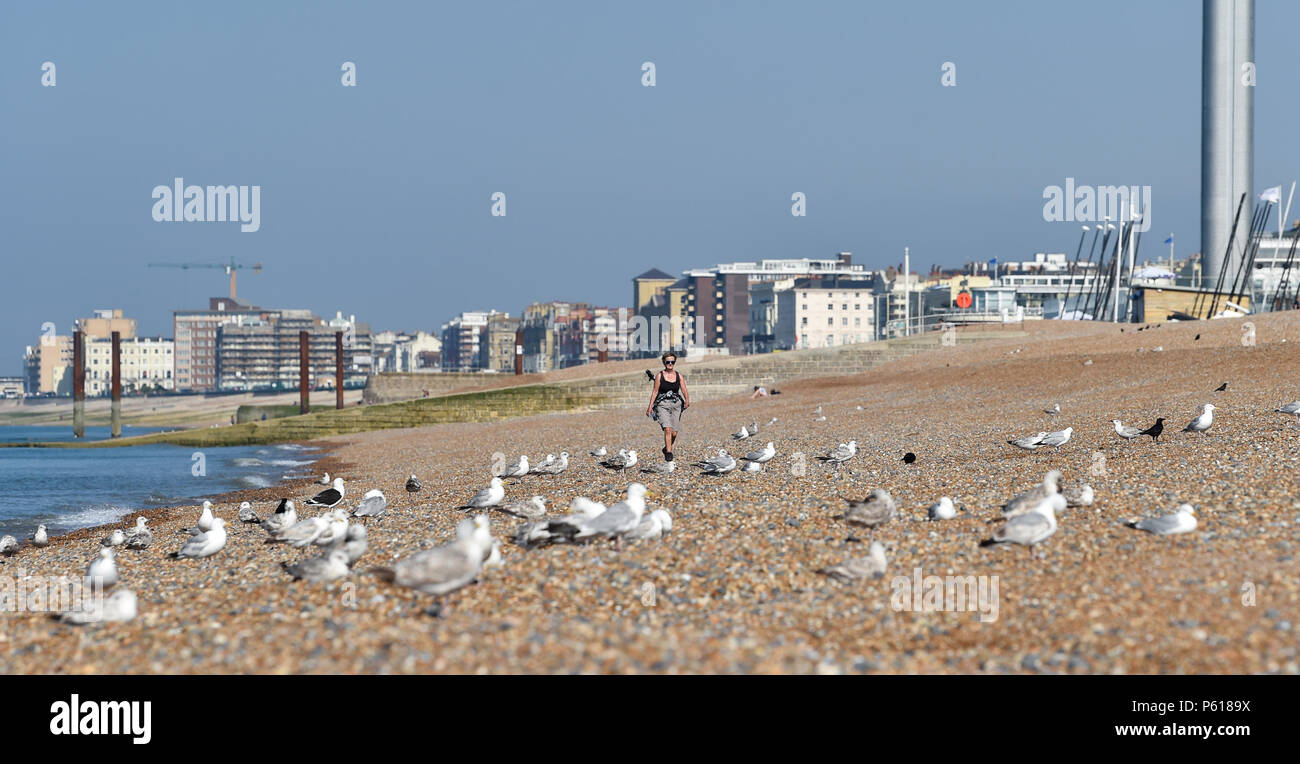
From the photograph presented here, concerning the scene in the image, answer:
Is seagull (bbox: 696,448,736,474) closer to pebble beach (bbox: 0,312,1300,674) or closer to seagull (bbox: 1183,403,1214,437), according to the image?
pebble beach (bbox: 0,312,1300,674)

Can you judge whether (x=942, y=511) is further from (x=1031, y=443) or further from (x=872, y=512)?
(x=1031, y=443)

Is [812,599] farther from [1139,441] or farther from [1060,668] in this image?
[1139,441]

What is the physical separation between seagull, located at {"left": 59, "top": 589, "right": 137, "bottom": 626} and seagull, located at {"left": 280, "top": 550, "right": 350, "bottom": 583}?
1.23 metres

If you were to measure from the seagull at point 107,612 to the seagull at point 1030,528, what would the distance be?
21.7ft

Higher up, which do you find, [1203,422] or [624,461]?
[1203,422]

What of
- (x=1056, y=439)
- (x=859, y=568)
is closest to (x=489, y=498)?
(x=859, y=568)

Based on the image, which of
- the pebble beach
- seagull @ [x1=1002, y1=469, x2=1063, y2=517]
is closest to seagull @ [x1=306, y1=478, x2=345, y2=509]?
the pebble beach

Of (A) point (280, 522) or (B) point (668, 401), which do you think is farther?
(B) point (668, 401)

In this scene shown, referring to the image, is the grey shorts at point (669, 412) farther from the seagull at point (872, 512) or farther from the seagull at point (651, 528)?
the seagull at point (651, 528)

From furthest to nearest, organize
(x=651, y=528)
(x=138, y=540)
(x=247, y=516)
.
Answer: (x=247, y=516) → (x=138, y=540) → (x=651, y=528)

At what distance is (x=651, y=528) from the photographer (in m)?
10.2

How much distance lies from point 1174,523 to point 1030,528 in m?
1.17
